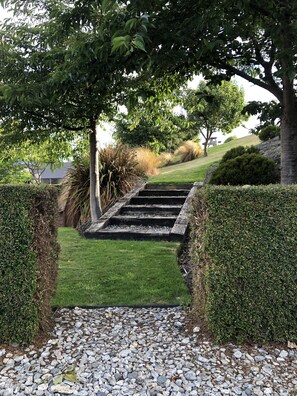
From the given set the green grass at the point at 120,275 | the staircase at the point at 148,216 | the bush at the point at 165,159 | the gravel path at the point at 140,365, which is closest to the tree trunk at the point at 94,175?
the staircase at the point at 148,216

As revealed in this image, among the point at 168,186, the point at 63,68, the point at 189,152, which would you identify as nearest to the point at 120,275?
the point at 63,68

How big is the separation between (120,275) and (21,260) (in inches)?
68.2

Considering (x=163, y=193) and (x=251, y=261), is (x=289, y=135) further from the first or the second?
(x=163, y=193)

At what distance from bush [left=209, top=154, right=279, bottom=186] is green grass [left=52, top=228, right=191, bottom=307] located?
2.38m

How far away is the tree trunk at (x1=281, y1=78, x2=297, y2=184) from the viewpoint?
361 centimetres

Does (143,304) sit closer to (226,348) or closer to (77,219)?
(226,348)

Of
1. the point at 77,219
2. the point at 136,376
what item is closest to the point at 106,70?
the point at 136,376

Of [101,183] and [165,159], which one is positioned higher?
[165,159]

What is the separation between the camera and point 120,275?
150 inches

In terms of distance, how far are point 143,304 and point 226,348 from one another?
956 mm

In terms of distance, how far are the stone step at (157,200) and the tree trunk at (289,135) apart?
3960 millimetres

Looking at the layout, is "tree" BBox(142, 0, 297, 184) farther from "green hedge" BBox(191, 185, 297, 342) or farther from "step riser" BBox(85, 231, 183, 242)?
"step riser" BBox(85, 231, 183, 242)

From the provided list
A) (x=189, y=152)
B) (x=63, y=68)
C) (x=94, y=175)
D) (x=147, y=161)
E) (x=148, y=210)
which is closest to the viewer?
(x=63, y=68)

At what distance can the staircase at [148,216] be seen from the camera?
581 centimetres
